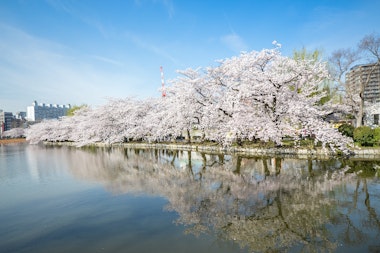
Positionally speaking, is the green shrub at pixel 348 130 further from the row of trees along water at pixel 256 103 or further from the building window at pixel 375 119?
the building window at pixel 375 119

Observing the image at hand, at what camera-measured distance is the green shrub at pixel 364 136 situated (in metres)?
15.8

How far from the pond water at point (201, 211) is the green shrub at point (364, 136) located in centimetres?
413

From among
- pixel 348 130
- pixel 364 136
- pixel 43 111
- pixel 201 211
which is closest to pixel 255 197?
pixel 201 211

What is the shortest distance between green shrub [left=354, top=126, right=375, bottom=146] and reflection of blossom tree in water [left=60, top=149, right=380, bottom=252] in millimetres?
5012

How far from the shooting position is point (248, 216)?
21.7 feet

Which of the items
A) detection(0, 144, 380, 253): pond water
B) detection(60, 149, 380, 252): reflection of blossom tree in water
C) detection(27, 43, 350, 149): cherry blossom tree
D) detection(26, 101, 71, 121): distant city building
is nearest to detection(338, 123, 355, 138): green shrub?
detection(27, 43, 350, 149): cherry blossom tree

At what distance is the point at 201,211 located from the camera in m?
7.12

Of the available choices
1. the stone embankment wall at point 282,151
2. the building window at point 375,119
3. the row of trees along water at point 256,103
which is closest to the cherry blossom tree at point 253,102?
the row of trees along water at point 256,103

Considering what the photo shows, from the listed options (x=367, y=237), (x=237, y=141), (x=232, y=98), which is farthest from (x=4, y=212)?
(x=237, y=141)

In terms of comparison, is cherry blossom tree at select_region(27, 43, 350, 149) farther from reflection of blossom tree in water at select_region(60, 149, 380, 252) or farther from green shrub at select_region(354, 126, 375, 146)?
→ reflection of blossom tree in water at select_region(60, 149, 380, 252)

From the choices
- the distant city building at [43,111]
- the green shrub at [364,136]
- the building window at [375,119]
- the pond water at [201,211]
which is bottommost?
the pond water at [201,211]

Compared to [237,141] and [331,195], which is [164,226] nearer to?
[331,195]

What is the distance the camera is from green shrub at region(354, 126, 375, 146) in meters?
15.8

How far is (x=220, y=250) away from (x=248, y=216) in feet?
6.24
